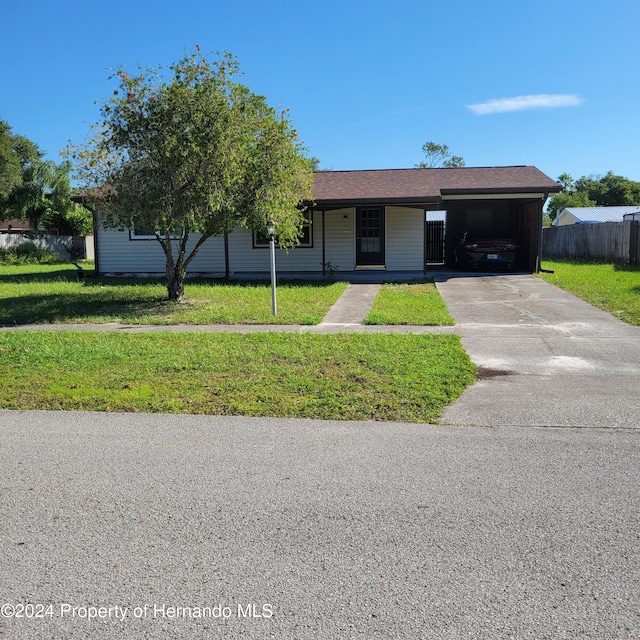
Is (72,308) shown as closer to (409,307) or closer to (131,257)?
(409,307)

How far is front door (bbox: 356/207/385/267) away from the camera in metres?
21.3

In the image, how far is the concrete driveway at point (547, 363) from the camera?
5887 mm

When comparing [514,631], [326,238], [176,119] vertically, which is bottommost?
[514,631]

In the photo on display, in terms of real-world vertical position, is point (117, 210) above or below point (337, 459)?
above

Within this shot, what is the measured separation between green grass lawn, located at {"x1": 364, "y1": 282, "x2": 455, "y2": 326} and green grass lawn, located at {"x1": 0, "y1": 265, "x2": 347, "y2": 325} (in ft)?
3.63

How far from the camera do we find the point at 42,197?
132 ft

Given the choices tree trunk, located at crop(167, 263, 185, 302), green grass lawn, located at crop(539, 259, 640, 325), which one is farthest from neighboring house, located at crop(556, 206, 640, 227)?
tree trunk, located at crop(167, 263, 185, 302)

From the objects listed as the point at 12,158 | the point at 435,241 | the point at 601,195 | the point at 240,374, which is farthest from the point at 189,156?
the point at 601,195

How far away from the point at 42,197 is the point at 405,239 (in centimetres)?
2878

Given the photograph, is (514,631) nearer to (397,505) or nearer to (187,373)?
(397,505)

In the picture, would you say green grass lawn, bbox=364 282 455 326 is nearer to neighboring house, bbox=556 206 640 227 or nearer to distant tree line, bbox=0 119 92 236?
neighboring house, bbox=556 206 640 227

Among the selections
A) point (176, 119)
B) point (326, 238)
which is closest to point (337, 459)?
point (176, 119)

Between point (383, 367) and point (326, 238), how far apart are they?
45.3ft

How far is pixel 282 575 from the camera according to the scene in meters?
3.12
